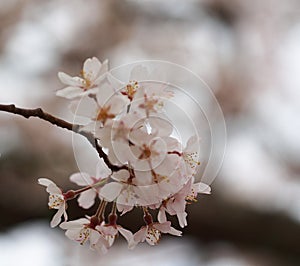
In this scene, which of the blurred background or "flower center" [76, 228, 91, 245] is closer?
"flower center" [76, 228, 91, 245]

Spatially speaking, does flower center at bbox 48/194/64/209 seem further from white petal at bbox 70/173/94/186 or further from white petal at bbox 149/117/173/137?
white petal at bbox 149/117/173/137

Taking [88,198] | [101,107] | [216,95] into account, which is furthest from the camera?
[216,95]

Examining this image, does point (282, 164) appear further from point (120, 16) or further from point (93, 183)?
point (93, 183)

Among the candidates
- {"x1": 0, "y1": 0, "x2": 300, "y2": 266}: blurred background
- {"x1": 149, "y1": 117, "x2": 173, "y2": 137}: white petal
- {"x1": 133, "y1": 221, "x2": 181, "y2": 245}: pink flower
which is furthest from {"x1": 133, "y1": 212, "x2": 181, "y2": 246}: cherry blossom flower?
{"x1": 0, "y1": 0, "x2": 300, "y2": 266}: blurred background

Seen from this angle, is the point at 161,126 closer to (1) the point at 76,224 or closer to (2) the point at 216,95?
(1) the point at 76,224

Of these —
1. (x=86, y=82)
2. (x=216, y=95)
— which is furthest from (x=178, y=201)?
(x=216, y=95)

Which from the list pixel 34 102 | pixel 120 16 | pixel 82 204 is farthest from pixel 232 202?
pixel 82 204

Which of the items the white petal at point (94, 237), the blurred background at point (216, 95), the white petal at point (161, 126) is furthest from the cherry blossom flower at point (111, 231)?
the blurred background at point (216, 95)
